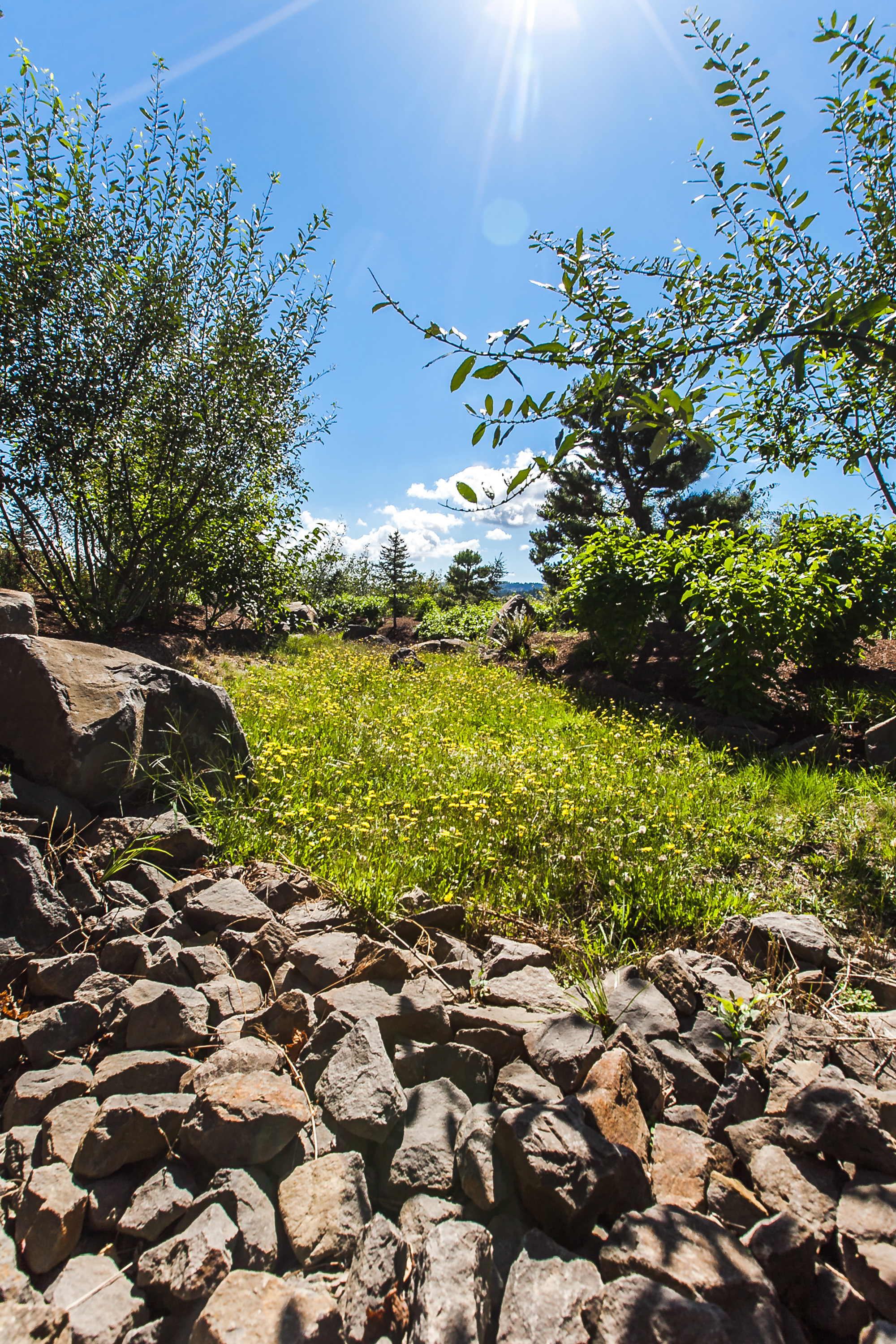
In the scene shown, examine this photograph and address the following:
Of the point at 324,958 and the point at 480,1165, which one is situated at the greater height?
the point at 324,958

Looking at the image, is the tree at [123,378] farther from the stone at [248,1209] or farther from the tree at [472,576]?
the tree at [472,576]

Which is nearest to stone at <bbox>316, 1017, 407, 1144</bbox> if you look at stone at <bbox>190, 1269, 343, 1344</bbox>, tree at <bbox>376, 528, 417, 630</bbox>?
stone at <bbox>190, 1269, 343, 1344</bbox>

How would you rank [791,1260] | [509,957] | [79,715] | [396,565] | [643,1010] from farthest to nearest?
[396,565] < [79,715] < [509,957] < [643,1010] < [791,1260]

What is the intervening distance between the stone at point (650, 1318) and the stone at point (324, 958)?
1250 millimetres

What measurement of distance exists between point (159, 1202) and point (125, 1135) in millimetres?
202

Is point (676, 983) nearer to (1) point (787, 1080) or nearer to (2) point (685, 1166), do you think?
(1) point (787, 1080)

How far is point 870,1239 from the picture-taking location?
133cm

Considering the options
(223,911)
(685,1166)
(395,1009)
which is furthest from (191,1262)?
(223,911)

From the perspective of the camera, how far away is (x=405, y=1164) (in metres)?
1.57

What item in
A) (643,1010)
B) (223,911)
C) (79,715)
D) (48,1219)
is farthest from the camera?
(79,715)

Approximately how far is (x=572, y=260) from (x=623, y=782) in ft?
11.5

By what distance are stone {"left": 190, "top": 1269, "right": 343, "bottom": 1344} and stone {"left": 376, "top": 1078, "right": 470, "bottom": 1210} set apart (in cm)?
29

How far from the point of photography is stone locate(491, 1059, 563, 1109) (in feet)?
5.70

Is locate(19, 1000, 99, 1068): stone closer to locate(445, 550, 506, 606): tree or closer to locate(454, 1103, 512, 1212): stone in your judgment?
locate(454, 1103, 512, 1212): stone
